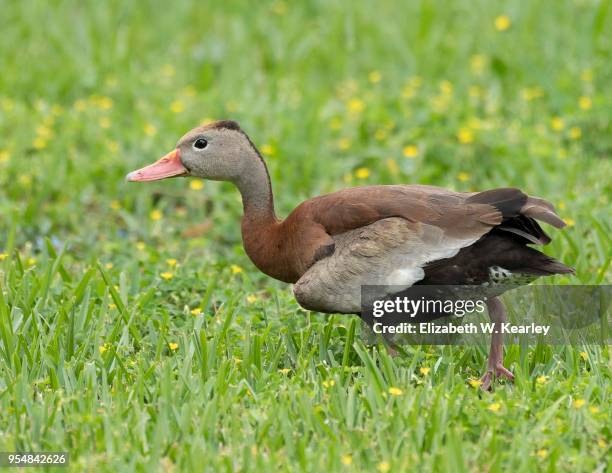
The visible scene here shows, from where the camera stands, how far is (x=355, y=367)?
467 centimetres

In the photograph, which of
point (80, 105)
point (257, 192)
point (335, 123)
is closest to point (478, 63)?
point (335, 123)

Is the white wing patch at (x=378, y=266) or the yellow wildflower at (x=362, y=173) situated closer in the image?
the white wing patch at (x=378, y=266)

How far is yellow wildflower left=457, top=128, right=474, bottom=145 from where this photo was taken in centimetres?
752

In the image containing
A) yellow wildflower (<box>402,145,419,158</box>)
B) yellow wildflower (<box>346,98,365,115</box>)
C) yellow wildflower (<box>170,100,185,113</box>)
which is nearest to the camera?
yellow wildflower (<box>402,145,419,158</box>)

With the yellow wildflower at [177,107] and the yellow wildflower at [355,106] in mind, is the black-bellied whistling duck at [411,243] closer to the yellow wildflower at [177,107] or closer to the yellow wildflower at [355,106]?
the yellow wildflower at [355,106]

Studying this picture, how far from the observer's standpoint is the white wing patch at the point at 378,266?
15.7 ft

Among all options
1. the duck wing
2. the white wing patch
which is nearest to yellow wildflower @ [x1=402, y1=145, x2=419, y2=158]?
the duck wing

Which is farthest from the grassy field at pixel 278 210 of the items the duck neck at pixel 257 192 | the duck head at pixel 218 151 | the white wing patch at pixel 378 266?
the duck head at pixel 218 151

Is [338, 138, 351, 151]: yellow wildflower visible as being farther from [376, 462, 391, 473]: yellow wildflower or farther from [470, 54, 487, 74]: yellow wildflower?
[376, 462, 391, 473]: yellow wildflower

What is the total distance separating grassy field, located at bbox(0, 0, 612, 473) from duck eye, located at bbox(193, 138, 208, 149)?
778 mm

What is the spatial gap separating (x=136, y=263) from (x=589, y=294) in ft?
7.96

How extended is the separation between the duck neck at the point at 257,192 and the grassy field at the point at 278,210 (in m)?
0.50

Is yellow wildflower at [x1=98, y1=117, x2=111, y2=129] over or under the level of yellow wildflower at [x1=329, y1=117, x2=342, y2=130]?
over

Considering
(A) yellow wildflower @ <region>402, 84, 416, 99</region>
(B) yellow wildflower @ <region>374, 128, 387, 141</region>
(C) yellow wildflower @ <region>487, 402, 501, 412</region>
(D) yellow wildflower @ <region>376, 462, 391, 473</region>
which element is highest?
(A) yellow wildflower @ <region>402, 84, 416, 99</region>
